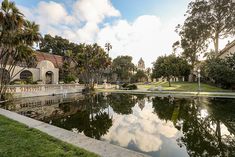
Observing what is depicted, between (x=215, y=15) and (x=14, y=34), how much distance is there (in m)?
35.8

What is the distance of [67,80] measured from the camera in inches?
1229

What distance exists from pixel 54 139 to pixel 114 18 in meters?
18.3

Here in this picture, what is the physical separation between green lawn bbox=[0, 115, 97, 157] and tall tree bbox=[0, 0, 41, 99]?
37.6 feet

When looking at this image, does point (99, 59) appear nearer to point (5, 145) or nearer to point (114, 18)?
point (114, 18)

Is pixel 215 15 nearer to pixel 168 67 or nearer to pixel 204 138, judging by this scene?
pixel 168 67

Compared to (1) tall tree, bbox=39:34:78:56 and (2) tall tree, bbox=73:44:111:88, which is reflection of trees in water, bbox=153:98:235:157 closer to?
(2) tall tree, bbox=73:44:111:88

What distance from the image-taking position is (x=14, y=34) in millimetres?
13719

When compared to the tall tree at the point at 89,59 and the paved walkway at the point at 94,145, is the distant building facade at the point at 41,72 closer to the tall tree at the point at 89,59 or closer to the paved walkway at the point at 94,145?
the tall tree at the point at 89,59

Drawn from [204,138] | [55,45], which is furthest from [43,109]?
[55,45]

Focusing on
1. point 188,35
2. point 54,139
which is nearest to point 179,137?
point 54,139

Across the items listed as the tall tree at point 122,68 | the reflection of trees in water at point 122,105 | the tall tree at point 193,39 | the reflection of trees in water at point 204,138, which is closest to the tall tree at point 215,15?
the tall tree at point 193,39

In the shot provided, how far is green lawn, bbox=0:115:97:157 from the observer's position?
3.59 m

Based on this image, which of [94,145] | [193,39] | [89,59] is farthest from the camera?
[193,39]

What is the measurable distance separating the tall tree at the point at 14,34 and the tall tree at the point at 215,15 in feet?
106
